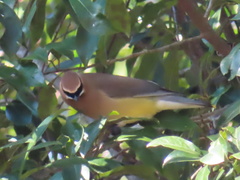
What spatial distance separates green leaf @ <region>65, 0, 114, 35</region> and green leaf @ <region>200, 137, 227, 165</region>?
0.48 metres

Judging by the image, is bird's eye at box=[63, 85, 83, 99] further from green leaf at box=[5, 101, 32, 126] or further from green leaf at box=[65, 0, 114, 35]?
green leaf at box=[65, 0, 114, 35]

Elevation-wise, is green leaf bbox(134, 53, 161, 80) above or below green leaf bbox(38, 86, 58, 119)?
below

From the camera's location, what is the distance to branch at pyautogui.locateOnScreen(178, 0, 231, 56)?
8.32 feet

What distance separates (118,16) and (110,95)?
1201 mm

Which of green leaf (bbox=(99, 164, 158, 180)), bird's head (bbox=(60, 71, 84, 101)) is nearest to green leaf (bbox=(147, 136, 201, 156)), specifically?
green leaf (bbox=(99, 164, 158, 180))

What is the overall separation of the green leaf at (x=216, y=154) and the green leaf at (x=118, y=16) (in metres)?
0.45

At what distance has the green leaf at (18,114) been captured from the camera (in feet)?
8.66

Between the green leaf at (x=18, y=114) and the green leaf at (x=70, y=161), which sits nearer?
the green leaf at (x=70, y=161)

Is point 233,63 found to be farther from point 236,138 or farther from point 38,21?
point 38,21

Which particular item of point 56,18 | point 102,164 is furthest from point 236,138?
point 56,18

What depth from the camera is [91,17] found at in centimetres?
209

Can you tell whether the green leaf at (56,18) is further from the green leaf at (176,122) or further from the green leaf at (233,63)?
the green leaf at (233,63)

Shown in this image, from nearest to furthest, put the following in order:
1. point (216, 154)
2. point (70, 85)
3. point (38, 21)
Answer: point (216, 154), point (38, 21), point (70, 85)

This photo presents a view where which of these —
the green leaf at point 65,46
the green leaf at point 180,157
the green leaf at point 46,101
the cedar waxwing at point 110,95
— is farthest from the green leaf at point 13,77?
the cedar waxwing at point 110,95
